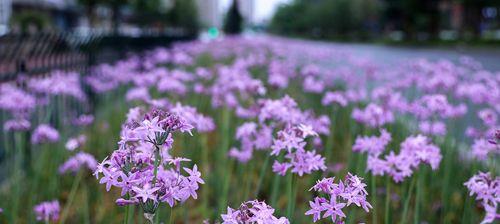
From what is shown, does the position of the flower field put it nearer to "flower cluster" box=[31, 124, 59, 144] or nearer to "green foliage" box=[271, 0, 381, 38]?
"flower cluster" box=[31, 124, 59, 144]

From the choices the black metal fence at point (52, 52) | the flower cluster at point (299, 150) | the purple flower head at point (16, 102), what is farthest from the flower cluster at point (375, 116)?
the black metal fence at point (52, 52)

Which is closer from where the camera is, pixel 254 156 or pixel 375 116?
pixel 375 116

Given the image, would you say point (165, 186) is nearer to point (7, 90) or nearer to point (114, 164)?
point (114, 164)

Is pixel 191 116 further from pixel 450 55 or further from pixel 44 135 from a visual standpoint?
pixel 450 55

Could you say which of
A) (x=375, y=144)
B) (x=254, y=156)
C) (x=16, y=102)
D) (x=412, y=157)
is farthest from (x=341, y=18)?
(x=412, y=157)

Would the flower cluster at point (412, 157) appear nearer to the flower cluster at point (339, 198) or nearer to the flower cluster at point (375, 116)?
the flower cluster at point (339, 198)

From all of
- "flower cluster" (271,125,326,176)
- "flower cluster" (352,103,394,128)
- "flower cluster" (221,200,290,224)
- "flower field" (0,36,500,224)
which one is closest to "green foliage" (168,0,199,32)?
"flower field" (0,36,500,224)

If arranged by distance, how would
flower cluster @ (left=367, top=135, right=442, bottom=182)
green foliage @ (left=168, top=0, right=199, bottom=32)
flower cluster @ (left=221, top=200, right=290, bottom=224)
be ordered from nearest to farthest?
flower cluster @ (left=221, top=200, right=290, bottom=224) < flower cluster @ (left=367, top=135, right=442, bottom=182) < green foliage @ (left=168, top=0, right=199, bottom=32)
